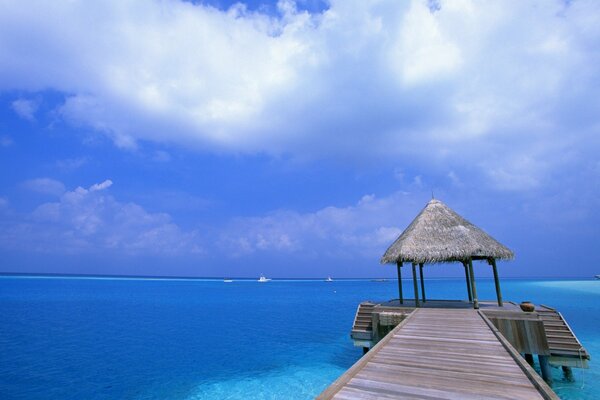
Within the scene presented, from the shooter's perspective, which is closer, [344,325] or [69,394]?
[69,394]

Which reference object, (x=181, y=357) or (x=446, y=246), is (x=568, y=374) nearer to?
(x=446, y=246)

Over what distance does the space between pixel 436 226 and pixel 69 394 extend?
46.1 ft

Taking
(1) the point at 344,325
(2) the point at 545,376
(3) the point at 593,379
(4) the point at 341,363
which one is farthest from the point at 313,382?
(1) the point at 344,325

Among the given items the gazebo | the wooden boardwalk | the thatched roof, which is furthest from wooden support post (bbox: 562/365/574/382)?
the wooden boardwalk

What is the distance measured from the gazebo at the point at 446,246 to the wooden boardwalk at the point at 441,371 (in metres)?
4.52

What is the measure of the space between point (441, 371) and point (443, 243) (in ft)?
26.6

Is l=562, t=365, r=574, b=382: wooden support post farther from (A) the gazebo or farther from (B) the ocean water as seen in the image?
(A) the gazebo

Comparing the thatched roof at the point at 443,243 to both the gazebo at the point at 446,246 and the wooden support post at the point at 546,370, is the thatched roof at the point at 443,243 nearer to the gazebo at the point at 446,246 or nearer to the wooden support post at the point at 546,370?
the gazebo at the point at 446,246

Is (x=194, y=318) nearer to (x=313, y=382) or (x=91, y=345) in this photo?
(x=91, y=345)

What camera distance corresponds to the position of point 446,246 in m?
11.7

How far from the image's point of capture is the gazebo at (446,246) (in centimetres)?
1140

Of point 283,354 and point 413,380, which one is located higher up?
point 413,380

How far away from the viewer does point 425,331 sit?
7.37 metres

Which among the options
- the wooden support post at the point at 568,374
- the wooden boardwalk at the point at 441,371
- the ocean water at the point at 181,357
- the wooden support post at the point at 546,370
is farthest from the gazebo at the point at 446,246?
the wooden boardwalk at the point at 441,371
